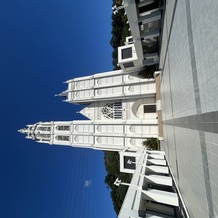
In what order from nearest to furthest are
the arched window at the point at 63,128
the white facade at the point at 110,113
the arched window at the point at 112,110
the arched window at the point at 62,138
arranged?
the white facade at the point at 110,113
the arched window at the point at 112,110
the arched window at the point at 62,138
the arched window at the point at 63,128

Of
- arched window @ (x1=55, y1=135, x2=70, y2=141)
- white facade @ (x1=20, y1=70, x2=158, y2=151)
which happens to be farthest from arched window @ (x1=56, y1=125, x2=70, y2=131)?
arched window @ (x1=55, y1=135, x2=70, y2=141)

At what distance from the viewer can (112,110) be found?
82.2 ft

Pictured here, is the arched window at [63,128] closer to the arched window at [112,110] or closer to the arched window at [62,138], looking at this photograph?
the arched window at [62,138]

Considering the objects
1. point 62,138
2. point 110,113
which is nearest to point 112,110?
point 110,113

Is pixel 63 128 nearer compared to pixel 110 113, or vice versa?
pixel 110 113

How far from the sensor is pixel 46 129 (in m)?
29.3

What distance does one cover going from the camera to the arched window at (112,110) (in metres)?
24.6

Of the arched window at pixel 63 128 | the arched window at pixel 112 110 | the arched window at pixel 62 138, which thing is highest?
the arched window at pixel 112 110

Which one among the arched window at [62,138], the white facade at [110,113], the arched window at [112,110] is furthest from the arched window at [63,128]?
the arched window at [112,110]

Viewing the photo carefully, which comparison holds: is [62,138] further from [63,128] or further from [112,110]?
[112,110]

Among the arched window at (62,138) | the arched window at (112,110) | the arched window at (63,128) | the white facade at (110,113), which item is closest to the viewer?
the white facade at (110,113)

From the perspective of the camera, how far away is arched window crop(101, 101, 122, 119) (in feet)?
Answer: 80.7

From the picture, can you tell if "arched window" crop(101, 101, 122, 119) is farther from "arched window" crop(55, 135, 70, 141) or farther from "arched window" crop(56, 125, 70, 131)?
"arched window" crop(55, 135, 70, 141)

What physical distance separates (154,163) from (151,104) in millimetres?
9060
